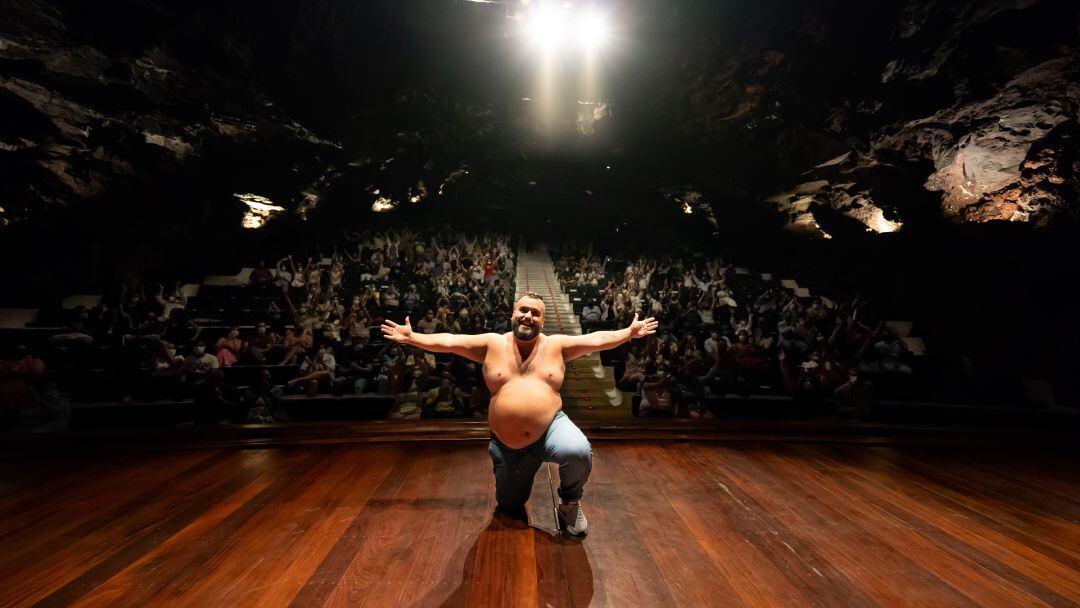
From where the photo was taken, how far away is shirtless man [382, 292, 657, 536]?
1.79 m

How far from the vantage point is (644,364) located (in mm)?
4570

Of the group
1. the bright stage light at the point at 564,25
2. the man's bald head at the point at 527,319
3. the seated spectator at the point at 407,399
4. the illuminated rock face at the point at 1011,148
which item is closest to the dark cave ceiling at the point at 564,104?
the illuminated rock face at the point at 1011,148

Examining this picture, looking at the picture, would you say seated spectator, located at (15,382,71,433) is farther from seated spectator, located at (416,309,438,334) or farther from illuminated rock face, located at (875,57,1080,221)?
illuminated rock face, located at (875,57,1080,221)

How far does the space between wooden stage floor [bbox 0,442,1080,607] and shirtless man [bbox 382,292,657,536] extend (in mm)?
198

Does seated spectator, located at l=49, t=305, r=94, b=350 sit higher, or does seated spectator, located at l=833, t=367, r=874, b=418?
seated spectator, located at l=49, t=305, r=94, b=350

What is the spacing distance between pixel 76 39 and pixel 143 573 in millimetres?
8695

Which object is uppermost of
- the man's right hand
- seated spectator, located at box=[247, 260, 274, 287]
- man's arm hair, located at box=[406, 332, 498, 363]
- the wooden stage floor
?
seated spectator, located at box=[247, 260, 274, 287]

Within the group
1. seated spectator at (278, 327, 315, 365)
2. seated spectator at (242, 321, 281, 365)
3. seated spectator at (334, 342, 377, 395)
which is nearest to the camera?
seated spectator at (334, 342, 377, 395)

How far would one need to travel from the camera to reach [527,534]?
1798mm

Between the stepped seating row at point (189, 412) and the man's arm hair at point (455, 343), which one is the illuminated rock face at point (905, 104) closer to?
the man's arm hair at point (455, 343)

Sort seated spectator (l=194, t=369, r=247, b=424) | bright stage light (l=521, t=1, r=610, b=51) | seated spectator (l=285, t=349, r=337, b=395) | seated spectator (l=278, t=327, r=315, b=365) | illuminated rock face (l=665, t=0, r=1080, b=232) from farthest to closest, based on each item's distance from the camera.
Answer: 1. bright stage light (l=521, t=1, r=610, b=51)
2. seated spectator (l=278, t=327, r=315, b=365)
3. illuminated rock face (l=665, t=0, r=1080, b=232)
4. seated spectator (l=285, t=349, r=337, b=395)
5. seated spectator (l=194, t=369, r=247, b=424)

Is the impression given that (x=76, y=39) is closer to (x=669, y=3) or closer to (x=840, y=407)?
(x=669, y=3)

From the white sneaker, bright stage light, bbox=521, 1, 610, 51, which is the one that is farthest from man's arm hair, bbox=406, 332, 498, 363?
bright stage light, bbox=521, 1, 610, 51

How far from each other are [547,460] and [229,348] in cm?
461
